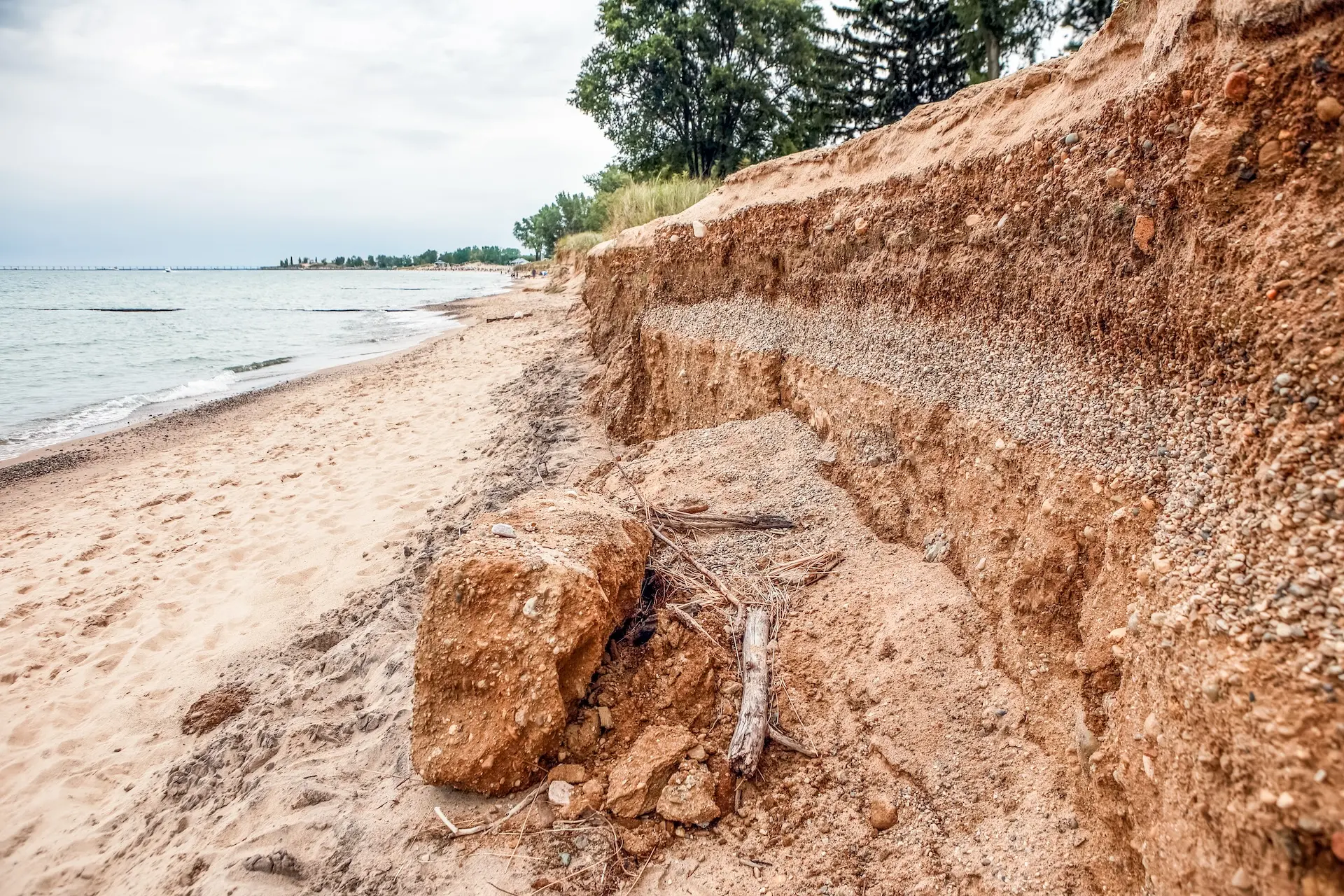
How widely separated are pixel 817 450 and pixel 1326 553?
2596 millimetres

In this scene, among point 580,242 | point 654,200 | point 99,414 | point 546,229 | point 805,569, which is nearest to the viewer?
point 805,569

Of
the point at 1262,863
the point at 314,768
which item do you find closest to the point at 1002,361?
the point at 1262,863

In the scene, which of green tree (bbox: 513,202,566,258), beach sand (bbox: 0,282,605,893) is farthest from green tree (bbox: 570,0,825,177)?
green tree (bbox: 513,202,566,258)

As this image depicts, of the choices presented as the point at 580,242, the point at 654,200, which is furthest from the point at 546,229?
the point at 654,200

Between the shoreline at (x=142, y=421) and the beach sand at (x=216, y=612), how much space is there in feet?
0.34

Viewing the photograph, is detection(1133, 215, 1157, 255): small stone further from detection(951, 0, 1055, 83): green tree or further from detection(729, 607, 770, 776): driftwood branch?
detection(951, 0, 1055, 83): green tree

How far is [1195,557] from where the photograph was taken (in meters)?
1.46

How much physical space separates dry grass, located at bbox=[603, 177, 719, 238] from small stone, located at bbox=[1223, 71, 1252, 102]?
8182 millimetres

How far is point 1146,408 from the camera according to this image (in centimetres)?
182

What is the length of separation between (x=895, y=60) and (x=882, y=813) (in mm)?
19689

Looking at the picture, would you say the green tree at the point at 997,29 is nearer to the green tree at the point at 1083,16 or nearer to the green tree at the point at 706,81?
the green tree at the point at 1083,16

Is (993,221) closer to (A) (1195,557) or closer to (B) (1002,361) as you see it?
(B) (1002,361)

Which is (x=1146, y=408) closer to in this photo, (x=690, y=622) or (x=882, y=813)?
(x=882, y=813)

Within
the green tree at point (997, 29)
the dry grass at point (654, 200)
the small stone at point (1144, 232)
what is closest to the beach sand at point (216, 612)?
the dry grass at point (654, 200)
